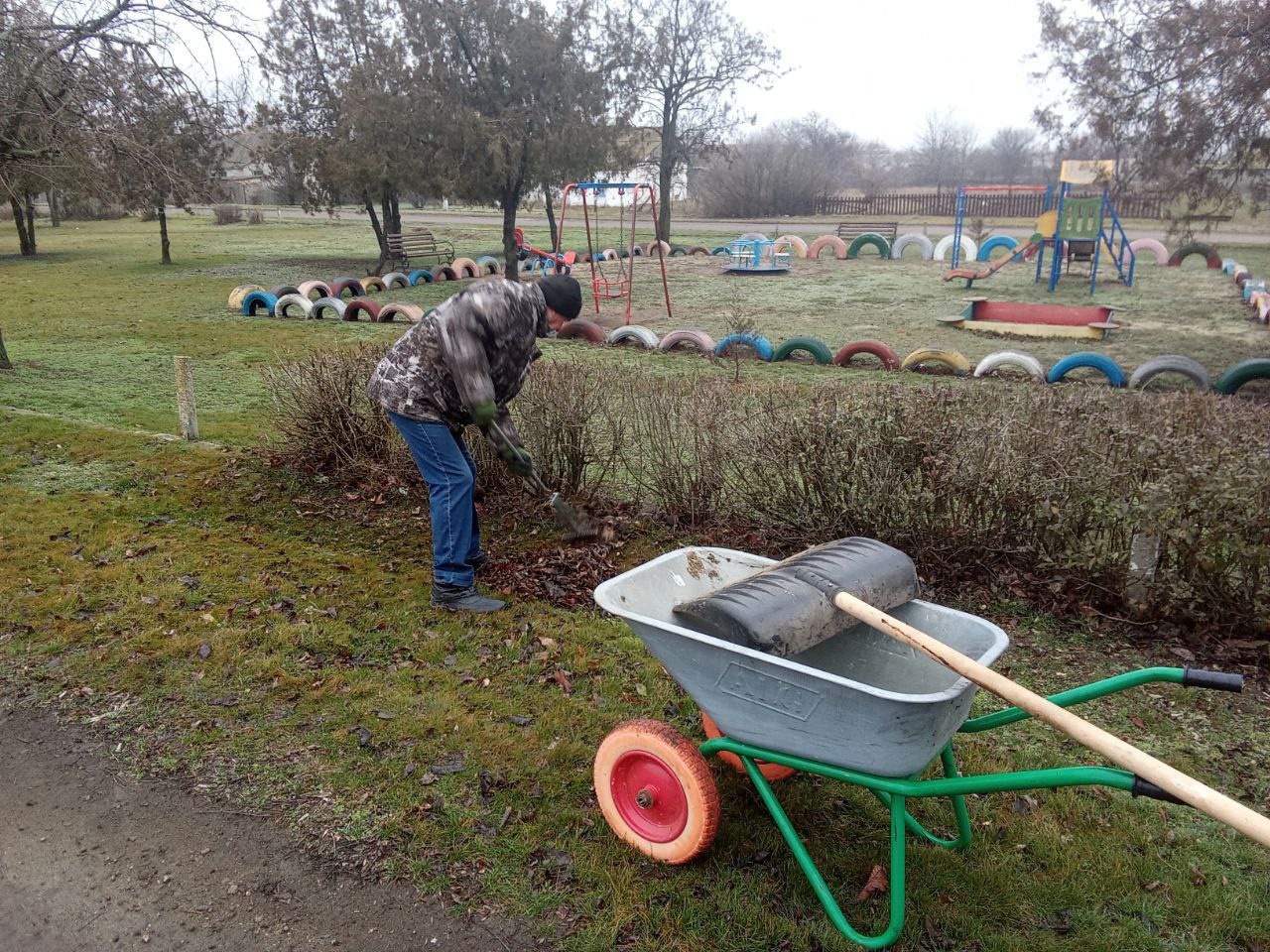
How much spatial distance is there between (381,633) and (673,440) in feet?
6.40

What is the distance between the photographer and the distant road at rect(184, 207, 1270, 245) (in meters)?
28.2

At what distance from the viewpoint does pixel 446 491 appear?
424 centimetres

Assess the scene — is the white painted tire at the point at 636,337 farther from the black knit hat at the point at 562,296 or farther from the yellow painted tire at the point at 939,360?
the black knit hat at the point at 562,296

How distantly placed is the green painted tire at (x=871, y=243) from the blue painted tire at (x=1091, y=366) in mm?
16698

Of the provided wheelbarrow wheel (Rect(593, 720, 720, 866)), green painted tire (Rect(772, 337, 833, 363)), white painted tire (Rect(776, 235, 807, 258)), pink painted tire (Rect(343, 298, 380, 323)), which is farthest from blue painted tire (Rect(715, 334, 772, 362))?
white painted tire (Rect(776, 235, 807, 258))

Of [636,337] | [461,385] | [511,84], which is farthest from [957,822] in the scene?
[511,84]

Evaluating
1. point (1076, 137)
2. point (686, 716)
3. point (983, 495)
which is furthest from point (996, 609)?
point (1076, 137)

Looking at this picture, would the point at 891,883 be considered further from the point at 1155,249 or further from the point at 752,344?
the point at 1155,249

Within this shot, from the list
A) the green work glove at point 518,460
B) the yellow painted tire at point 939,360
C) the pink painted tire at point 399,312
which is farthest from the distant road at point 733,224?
the green work glove at point 518,460

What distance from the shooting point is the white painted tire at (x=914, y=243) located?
83.4 ft

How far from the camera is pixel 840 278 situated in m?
21.0

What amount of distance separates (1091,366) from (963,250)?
1571cm

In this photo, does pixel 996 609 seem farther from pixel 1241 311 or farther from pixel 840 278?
pixel 840 278

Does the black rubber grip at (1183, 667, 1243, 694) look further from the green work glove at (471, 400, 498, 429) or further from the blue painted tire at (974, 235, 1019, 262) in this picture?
the blue painted tire at (974, 235, 1019, 262)
